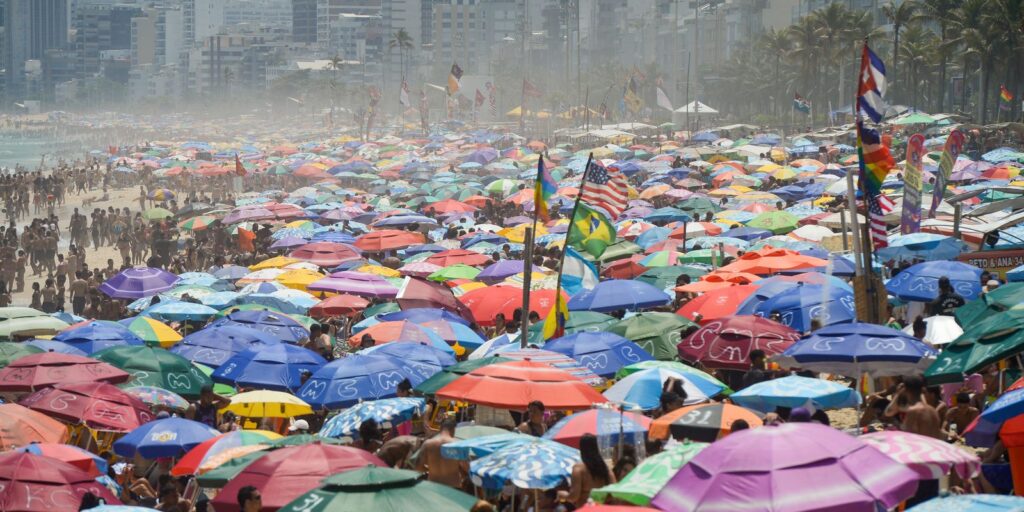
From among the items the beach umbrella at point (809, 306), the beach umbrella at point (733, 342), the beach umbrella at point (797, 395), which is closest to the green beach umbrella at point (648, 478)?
the beach umbrella at point (797, 395)

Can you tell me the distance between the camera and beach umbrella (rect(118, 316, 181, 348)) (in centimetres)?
1617

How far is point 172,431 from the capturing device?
10438 mm

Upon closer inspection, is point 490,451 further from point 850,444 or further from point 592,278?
point 592,278

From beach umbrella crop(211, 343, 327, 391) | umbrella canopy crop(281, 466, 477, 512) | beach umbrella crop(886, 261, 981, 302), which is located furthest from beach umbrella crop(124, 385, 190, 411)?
beach umbrella crop(886, 261, 981, 302)

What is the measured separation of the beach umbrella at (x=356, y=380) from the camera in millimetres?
11844

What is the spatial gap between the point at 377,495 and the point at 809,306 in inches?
332

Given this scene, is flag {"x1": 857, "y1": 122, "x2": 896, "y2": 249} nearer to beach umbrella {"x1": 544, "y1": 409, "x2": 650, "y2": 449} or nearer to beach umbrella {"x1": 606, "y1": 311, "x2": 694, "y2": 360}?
beach umbrella {"x1": 606, "y1": 311, "x2": 694, "y2": 360}

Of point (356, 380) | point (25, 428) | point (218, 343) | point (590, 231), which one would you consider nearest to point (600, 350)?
point (590, 231)

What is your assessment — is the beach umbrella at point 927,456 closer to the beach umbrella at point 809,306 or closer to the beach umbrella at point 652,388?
the beach umbrella at point 652,388

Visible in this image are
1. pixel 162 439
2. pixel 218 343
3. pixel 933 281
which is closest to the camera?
pixel 162 439

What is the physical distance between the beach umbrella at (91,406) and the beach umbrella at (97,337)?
3011mm

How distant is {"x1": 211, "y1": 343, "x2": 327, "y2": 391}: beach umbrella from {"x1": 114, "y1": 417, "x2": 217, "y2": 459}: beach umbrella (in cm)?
245

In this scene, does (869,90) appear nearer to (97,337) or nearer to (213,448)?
(213,448)

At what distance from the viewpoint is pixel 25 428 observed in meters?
10.2
